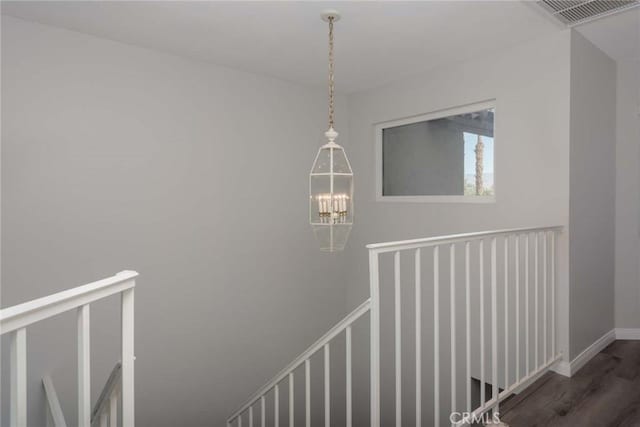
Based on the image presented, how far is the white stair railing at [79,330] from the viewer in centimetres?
78

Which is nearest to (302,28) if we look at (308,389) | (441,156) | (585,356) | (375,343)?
(441,156)

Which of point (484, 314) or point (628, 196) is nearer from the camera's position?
point (484, 314)

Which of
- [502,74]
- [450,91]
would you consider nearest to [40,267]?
[450,91]

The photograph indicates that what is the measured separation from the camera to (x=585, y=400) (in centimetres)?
233

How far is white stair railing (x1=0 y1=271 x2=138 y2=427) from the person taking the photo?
78cm

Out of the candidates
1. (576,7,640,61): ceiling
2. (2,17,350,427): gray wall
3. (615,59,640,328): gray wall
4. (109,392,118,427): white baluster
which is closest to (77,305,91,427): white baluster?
(109,392,118,427): white baluster

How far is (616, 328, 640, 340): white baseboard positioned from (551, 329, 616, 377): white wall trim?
15 mm

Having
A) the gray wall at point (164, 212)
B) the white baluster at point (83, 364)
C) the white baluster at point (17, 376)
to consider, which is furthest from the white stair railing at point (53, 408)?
the white baluster at point (17, 376)

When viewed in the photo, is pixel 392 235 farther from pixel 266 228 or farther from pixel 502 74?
pixel 502 74

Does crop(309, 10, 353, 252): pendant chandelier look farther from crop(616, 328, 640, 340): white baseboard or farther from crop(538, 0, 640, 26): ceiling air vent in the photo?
crop(616, 328, 640, 340): white baseboard

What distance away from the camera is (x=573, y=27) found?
2682 millimetres

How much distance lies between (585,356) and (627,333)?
2.46 feet

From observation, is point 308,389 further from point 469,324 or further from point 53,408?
point 53,408

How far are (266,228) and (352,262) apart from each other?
1104 millimetres
